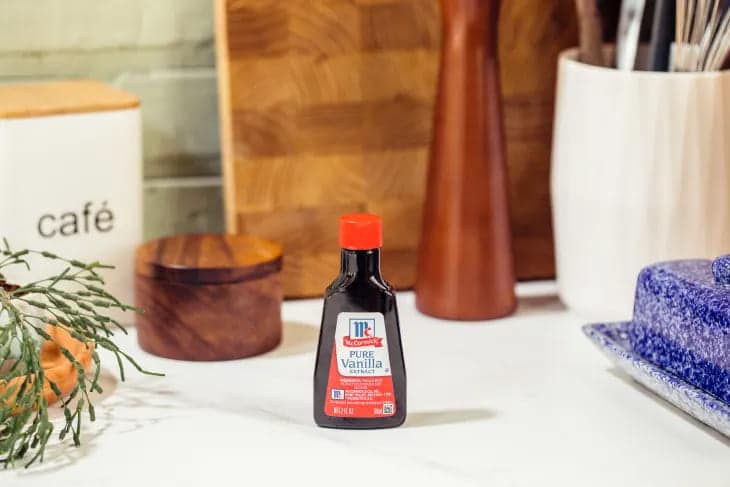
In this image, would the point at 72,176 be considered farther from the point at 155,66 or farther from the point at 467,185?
the point at 467,185

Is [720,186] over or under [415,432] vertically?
over

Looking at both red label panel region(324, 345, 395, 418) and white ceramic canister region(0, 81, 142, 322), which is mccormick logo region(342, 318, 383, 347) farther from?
white ceramic canister region(0, 81, 142, 322)

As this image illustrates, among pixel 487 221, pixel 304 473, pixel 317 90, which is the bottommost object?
pixel 304 473

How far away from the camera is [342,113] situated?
992mm

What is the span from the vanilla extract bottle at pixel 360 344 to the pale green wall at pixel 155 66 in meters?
0.37

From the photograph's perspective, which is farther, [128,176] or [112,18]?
[112,18]

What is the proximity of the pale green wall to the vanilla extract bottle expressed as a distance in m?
0.37

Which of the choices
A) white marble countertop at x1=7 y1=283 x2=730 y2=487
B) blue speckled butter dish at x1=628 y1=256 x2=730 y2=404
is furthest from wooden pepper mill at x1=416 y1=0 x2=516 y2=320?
blue speckled butter dish at x1=628 y1=256 x2=730 y2=404

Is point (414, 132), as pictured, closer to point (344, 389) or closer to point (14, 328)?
point (344, 389)

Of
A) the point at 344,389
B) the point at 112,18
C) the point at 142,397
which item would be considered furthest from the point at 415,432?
the point at 112,18

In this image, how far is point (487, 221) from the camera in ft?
3.06

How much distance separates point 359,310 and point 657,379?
208mm

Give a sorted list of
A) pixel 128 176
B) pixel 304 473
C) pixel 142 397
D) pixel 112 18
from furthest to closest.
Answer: pixel 112 18 < pixel 128 176 < pixel 142 397 < pixel 304 473

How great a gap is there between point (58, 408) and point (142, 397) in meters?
0.06
